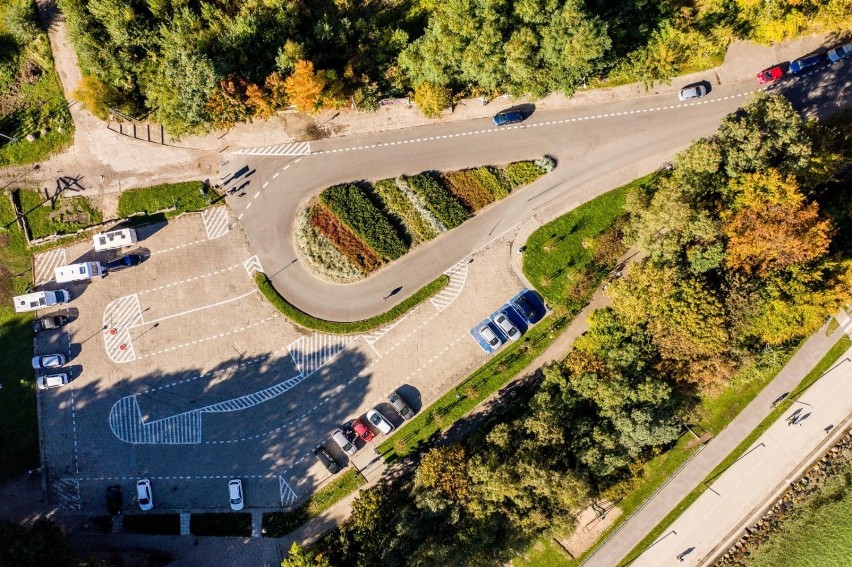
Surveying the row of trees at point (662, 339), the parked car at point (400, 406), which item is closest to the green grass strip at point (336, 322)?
the parked car at point (400, 406)

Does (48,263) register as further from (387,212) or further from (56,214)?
(387,212)

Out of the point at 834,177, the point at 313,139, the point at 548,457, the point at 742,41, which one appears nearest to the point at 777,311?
the point at 834,177

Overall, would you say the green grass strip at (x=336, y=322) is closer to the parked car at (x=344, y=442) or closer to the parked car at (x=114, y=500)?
the parked car at (x=344, y=442)

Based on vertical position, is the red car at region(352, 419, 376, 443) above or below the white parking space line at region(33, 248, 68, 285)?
below

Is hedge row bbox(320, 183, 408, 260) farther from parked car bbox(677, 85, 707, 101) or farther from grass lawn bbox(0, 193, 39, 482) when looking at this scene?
parked car bbox(677, 85, 707, 101)

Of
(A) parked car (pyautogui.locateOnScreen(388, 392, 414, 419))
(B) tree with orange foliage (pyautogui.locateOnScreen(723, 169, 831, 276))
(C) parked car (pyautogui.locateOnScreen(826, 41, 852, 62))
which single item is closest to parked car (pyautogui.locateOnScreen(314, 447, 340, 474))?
(A) parked car (pyautogui.locateOnScreen(388, 392, 414, 419))

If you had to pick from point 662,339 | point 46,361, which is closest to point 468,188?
point 662,339
